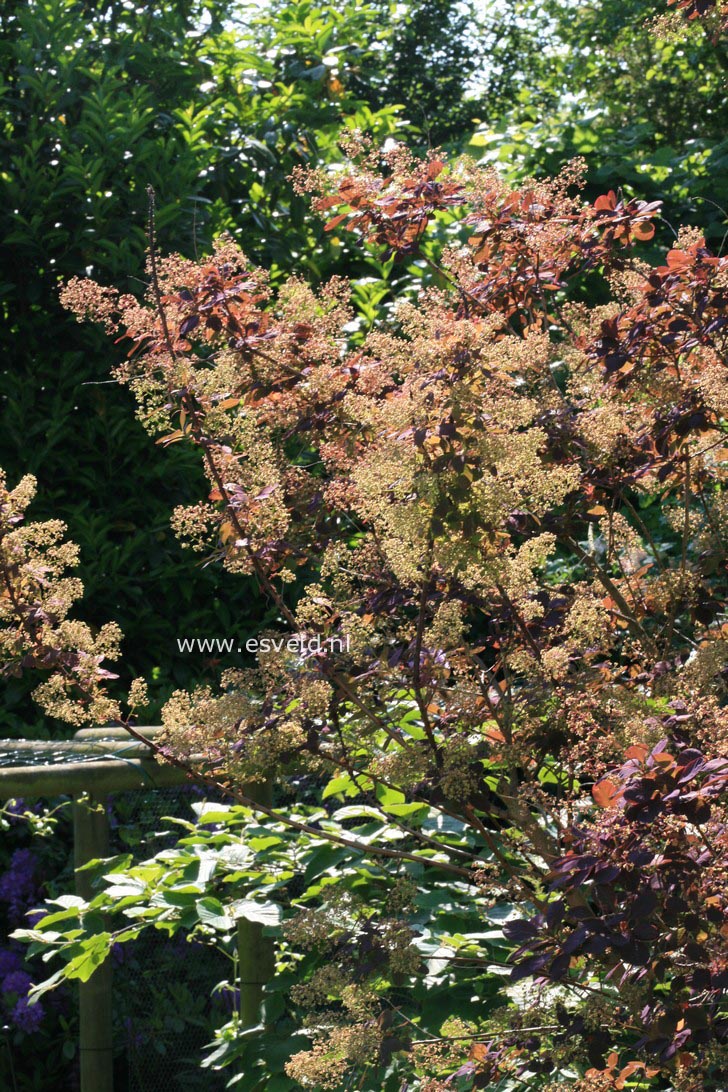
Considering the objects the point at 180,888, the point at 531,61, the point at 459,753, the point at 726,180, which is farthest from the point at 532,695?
the point at 531,61

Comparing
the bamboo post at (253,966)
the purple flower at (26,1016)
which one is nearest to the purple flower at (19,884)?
the purple flower at (26,1016)

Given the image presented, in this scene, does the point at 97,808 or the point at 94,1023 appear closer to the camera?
the point at 97,808

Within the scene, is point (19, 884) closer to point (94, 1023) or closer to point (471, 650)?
point (94, 1023)

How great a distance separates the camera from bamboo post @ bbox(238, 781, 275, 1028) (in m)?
2.95

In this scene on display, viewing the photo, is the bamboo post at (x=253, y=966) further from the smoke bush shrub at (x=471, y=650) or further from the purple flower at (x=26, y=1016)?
the purple flower at (x=26, y=1016)

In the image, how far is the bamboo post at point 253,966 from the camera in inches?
116

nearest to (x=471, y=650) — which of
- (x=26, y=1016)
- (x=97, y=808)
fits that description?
(x=97, y=808)

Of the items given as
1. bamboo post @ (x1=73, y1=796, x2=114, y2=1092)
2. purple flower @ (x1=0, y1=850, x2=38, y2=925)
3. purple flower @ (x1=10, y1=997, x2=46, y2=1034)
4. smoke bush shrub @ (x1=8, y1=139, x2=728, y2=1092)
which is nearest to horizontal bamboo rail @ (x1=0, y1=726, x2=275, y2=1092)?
bamboo post @ (x1=73, y1=796, x2=114, y2=1092)

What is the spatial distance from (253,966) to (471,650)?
4.13 ft

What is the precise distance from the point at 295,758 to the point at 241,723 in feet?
0.39

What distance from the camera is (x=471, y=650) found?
85.1 inches

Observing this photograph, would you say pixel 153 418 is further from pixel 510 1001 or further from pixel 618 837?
pixel 510 1001

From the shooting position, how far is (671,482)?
245 centimetres

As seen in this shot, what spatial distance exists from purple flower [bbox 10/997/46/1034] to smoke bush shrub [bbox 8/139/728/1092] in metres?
0.84
